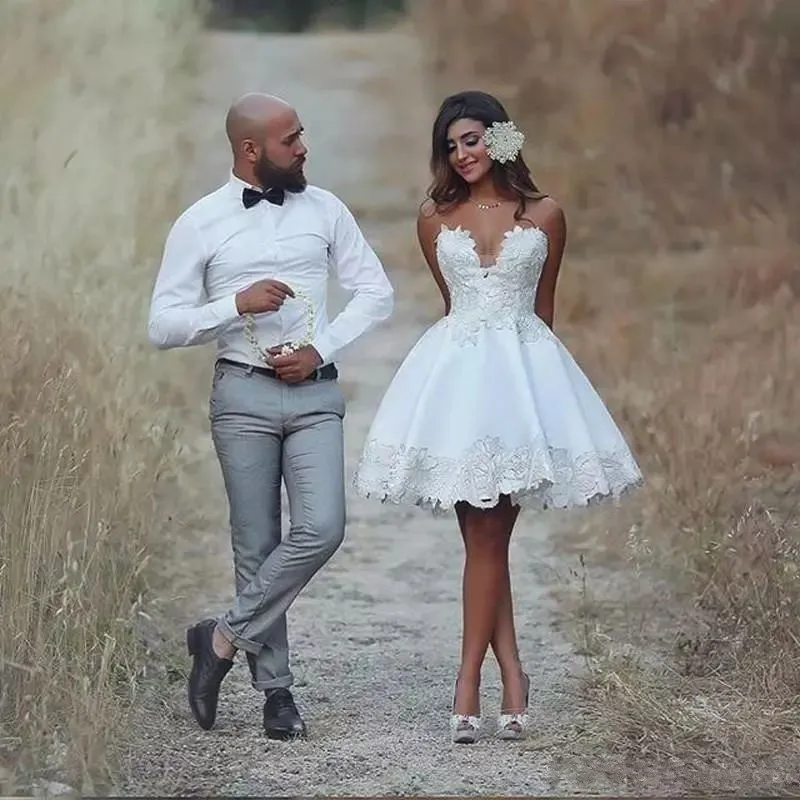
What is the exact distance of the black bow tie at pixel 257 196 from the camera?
4.18m

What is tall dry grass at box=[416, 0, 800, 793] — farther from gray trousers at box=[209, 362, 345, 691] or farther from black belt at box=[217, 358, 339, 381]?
black belt at box=[217, 358, 339, 381]

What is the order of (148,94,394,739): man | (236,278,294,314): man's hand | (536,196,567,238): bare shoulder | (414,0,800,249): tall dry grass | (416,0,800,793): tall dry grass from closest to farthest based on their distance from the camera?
(236,278,294,314): man's hand, (148,94,394,739): man, (536,196,567,238): bare shoulder, (416,0,800,793): tall dry grass, (414,0,800,249): tall dry grass

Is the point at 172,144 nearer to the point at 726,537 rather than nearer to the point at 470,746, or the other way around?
the point at 726,537

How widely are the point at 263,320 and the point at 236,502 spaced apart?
438mm

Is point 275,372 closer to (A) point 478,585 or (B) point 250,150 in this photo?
(B) point 250,150

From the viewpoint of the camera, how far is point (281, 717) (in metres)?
4.34

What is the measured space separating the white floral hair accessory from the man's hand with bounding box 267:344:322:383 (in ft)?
2.10

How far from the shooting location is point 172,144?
855 centimetres

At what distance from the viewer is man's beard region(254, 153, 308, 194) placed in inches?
164

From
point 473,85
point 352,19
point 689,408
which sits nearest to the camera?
point 689,408

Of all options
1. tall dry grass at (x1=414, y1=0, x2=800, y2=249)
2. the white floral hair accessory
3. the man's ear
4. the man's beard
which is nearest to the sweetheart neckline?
the white floral hair accessory

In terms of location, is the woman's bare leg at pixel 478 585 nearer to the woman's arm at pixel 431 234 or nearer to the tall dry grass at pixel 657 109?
the woman's arm at pixel 431 234

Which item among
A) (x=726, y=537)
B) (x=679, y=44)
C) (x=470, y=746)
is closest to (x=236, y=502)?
(x=470, y=746)

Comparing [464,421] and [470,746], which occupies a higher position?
[464,421]
